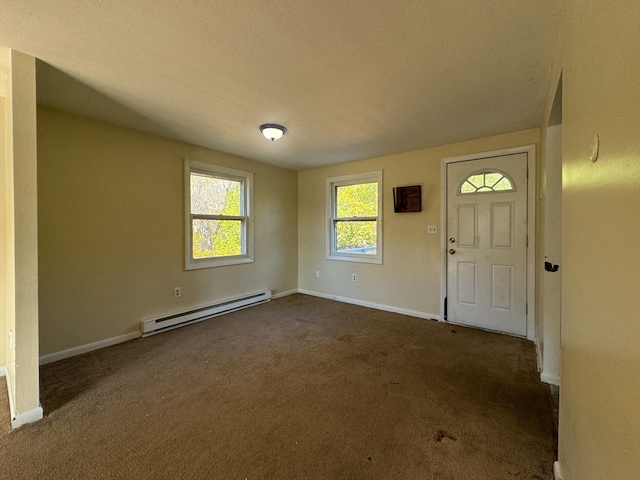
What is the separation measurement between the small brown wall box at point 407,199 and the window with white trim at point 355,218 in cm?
30

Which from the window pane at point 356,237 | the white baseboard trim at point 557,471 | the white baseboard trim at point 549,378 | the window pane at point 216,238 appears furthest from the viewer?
the window pane at point 356,237

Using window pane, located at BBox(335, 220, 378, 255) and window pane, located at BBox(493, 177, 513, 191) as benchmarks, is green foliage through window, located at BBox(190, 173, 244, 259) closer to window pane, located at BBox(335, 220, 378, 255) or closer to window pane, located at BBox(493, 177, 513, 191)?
window pane, located at BBox(335, 220, 378, 255)

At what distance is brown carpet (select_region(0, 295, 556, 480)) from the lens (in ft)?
4.75

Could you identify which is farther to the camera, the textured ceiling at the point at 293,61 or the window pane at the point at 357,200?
the window pane at the point at 357,200

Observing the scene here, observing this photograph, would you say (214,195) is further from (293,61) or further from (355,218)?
(293,61)

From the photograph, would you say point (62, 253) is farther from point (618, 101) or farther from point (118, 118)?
point (618, 101)

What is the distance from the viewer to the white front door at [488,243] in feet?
10.3

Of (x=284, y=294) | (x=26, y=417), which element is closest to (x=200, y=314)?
(x=284, y=294)

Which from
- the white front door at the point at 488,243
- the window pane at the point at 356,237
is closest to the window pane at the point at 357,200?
the window pane at the point at 356,237

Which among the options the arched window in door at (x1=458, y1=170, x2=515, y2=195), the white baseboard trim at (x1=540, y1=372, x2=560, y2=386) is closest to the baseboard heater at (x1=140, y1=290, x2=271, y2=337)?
the arched window in door at (x1=458, y1=170, x2=515, y2=195)

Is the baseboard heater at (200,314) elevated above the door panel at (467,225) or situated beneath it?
situated beneath

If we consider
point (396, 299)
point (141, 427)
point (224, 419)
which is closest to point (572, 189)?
point (224, 419)

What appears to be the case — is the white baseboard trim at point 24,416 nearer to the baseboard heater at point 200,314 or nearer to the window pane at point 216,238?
the baseboard heater at point 200,314

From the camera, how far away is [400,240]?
401 centimetres
